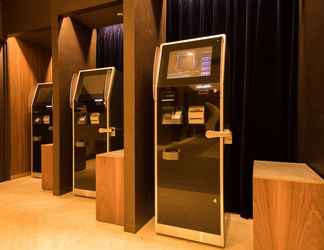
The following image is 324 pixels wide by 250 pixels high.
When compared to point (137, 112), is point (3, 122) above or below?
below

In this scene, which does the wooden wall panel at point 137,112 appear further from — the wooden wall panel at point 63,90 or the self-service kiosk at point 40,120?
the self-service kiosk at point 40,120

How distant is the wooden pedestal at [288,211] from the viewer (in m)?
1.43

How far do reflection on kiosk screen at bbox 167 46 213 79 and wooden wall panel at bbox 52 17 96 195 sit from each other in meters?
1.84

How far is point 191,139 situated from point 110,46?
2.55 metres

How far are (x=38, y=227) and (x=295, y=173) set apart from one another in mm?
2345

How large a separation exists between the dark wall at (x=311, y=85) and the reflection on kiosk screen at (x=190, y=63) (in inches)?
30.9

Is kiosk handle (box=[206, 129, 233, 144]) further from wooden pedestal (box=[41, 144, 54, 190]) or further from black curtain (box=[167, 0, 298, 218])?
wooden pedestal (box=[41, 144, 54, 190])

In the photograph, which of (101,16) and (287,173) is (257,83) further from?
(101,16)

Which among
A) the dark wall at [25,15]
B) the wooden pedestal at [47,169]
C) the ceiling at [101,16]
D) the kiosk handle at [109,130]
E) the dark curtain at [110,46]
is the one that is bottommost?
the wooden pedestal at [47,169]

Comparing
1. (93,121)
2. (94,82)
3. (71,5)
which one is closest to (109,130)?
(93,121)

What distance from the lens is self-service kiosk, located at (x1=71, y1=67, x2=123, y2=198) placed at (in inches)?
116

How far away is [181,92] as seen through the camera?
6.38 feet

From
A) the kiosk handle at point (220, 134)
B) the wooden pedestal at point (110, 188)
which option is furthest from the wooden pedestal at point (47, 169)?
the kiosk handle at point (220, 134)

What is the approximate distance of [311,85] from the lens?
5.89 ft
